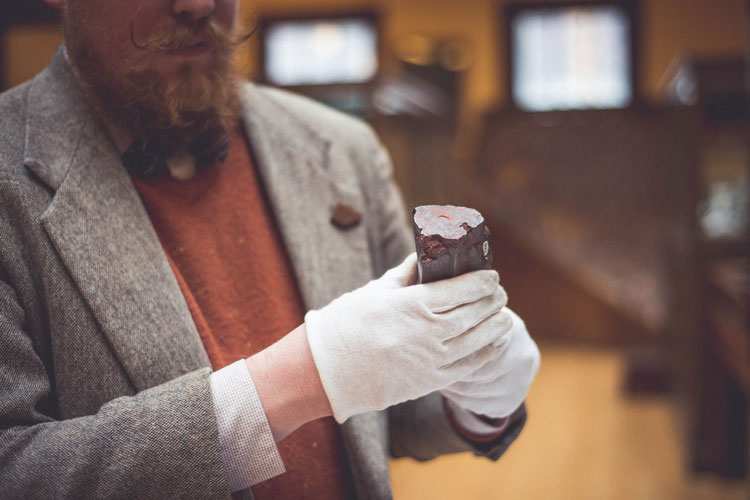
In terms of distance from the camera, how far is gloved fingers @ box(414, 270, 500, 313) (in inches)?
34.7

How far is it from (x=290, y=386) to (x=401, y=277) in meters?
0.20

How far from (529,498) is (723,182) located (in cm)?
416

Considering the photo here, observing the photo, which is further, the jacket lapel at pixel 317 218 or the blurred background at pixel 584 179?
the blurred background at pixel 584 179

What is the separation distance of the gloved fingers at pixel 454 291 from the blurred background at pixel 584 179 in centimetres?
65

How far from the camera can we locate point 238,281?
3.65 ft

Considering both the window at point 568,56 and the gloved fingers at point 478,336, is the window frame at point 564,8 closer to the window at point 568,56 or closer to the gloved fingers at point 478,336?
the window at point 568,56

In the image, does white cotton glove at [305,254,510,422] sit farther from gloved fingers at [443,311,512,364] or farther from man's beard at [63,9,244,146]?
man's beard at [63,9,244,146]

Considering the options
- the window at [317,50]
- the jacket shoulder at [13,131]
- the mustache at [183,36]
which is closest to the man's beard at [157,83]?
the mustache at [183,36]

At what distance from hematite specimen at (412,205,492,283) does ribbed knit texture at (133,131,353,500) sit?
12.5 inches

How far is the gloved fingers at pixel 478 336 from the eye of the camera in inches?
35.7

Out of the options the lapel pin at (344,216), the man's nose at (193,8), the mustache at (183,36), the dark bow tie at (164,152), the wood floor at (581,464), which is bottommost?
the wood floor at (581,464)

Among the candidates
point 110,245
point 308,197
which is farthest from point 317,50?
point 110,245

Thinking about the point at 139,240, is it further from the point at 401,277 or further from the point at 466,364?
the point at 466,364

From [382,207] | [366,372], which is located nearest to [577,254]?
[382,207]
